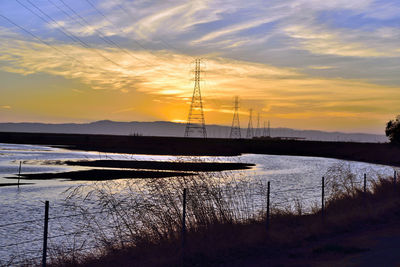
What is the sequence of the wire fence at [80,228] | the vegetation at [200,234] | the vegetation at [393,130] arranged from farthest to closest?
1. the vegetation at [393,130]
2. the wire fence at [80,228]
3. the vegetation at [200,234]

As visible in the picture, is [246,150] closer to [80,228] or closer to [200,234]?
[80,228]

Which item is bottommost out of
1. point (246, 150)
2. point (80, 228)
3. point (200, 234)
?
point (80, 228)

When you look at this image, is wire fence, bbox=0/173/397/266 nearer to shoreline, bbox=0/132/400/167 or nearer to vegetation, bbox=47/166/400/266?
vegetation, bbox=47/166/400/266

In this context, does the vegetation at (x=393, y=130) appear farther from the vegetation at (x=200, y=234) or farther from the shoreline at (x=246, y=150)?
the vegetation at (x=200, y=234)

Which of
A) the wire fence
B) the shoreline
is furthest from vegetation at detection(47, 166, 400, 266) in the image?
the shoreline

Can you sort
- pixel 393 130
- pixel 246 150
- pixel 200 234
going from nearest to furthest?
pixel 200 234 < pixel 393 130 < pixel 246 150

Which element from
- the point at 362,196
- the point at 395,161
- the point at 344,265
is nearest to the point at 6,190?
the point at 362,196

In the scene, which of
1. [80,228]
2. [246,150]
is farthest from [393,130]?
[80,228]

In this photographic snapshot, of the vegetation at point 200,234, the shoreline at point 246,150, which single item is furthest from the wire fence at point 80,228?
the shoreline at point 246,150

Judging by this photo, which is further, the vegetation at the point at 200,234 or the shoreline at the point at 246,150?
the shoreline at the point at 246,150

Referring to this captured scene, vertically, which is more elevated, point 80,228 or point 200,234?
point 200,234

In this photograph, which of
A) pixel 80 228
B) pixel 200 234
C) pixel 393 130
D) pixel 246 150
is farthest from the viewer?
pixel 246 150

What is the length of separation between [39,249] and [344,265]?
11225 millimetres

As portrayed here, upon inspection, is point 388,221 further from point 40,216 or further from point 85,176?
point 85,176
